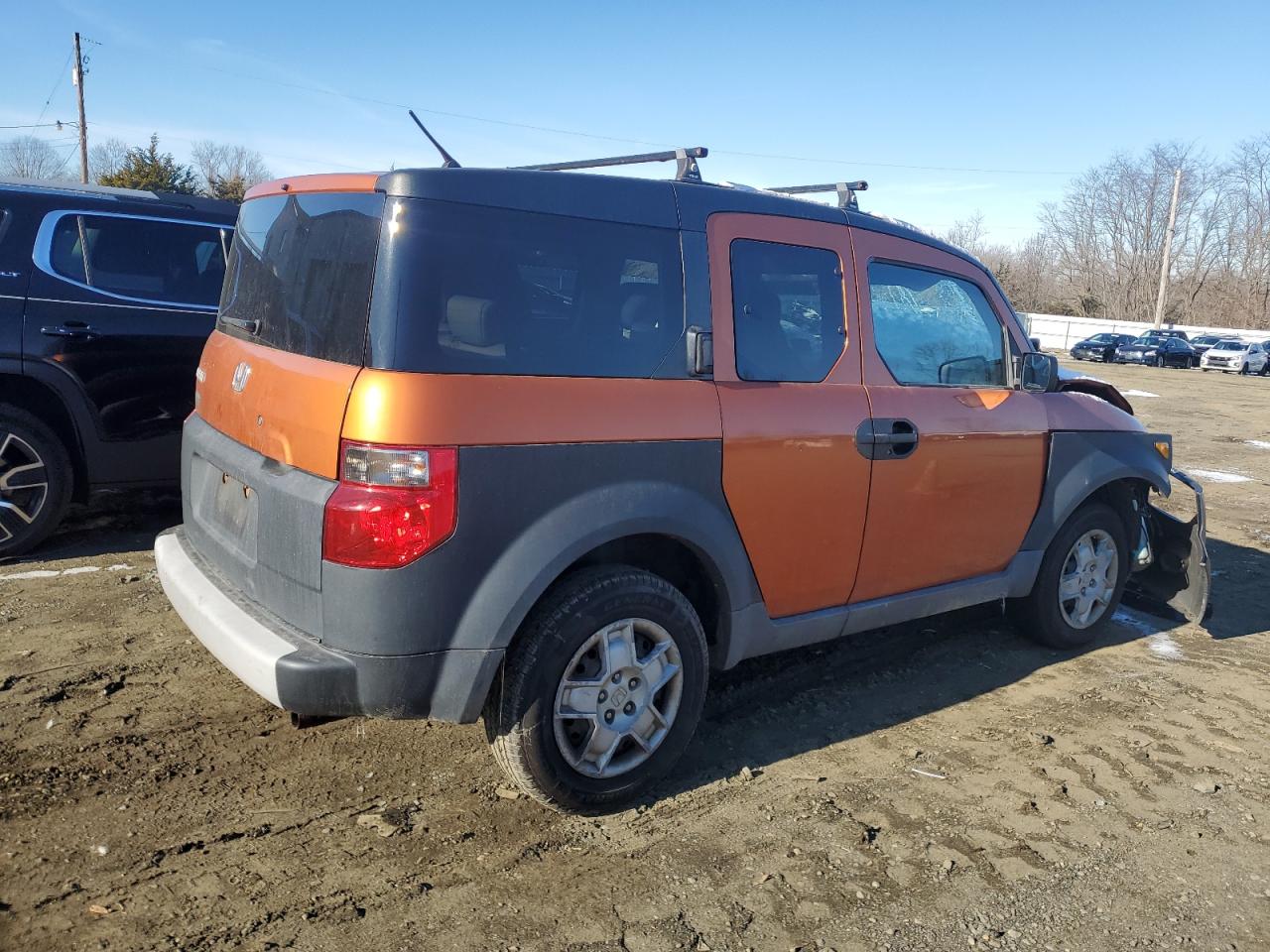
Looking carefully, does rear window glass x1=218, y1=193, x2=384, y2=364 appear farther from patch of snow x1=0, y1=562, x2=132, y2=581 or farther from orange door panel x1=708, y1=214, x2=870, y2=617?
patch of snow x1=0, y1=562, x2=132, y2=581

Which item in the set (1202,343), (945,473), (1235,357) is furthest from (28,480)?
(1202,343)

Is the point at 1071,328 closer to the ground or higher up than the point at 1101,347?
higher up

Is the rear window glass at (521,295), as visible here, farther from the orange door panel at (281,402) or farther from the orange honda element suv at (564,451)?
the orange door panel at (281,402)

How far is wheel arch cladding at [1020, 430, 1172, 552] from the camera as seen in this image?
4602 mm

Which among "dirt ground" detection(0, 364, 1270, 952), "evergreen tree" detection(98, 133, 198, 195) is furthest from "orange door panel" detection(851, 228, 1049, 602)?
"evergreen tree" detection(98, 133, 198, 195)

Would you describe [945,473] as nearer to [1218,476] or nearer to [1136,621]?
[1136,621]

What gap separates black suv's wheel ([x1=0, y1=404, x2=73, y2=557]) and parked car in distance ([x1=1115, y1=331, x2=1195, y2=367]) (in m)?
43.1

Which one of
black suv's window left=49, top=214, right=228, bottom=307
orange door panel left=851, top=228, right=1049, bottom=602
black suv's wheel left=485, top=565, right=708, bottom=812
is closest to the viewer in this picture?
black suv's wheel left=485, top=565, right=708, bottom=812

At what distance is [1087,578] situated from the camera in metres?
5.02

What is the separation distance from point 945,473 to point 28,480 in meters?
4.81

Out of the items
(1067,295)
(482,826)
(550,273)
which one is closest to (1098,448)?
(550,273)

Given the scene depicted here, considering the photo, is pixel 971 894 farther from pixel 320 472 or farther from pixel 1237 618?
pixel 1237 618

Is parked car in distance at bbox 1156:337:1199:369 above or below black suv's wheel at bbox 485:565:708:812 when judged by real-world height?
above

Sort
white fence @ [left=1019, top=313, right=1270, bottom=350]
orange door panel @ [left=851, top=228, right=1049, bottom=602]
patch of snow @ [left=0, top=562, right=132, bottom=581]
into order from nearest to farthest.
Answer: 1. orange door panel @ [left=851, top=228, right=1049, bottom=602]
2. patch of snow @ [left=0, top=562, right=132, bottom=581]
3. white fence @ [left=1019, top=313, right=1270, bottom=350]
